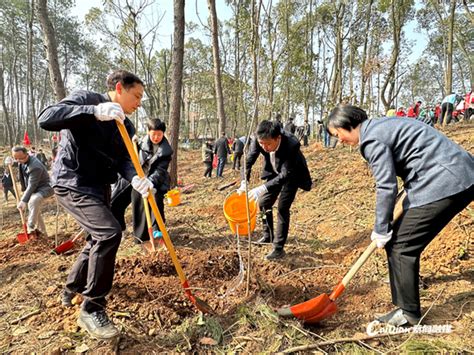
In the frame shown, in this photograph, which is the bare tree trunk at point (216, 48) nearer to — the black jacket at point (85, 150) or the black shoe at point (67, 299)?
the black jacket at point (85, 150)

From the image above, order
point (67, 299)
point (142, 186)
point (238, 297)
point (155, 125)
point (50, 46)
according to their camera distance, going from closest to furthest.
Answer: point (142, 186) < point (67, 299) < point (238, 297) < point (155, 125) < point (50, 46)

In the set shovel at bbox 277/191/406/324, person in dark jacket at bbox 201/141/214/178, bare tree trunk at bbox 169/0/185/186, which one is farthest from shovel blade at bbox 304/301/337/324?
person in dark jacket at bbox 201/141/214/178

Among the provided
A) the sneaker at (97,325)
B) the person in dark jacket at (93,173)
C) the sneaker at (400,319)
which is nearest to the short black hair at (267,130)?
the person in dark jacket at (93,173)

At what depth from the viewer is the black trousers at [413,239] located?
1.87 m

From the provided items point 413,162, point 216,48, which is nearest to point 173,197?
point 413,162

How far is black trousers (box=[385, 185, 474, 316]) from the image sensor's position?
6.13 feet

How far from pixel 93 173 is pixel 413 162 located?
89.8 inches

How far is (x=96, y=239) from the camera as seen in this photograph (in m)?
1.96

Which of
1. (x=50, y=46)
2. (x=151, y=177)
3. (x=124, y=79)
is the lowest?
(x=151, y=177)

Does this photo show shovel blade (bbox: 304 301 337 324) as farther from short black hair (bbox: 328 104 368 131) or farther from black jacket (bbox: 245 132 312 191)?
black jacket (bbox: 245 132 312 191)

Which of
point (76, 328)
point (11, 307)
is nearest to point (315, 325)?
point (76, 328)

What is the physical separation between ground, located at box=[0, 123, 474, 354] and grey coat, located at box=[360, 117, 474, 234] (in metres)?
0.85

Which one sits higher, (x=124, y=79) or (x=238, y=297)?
(x=124, y=79)

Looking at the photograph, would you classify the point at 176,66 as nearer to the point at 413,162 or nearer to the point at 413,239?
the point at 413,162
